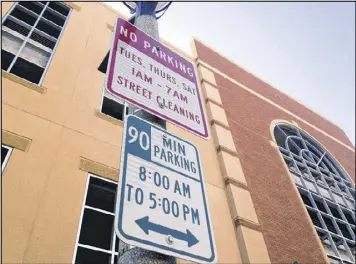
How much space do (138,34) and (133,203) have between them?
206 centimetres

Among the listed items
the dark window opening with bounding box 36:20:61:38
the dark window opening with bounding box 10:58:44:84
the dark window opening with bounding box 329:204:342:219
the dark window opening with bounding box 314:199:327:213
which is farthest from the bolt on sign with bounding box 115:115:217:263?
the dark window opening with bounding box 329:204:342:219

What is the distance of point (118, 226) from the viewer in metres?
1.61

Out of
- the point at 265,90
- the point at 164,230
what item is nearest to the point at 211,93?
the point at 265,90

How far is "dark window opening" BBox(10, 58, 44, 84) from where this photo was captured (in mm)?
7254

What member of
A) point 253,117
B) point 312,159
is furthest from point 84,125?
point 312,159

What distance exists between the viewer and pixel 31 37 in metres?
7.92

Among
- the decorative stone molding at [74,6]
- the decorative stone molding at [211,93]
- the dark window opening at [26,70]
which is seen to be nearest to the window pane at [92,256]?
the dark window opening at [26,70]

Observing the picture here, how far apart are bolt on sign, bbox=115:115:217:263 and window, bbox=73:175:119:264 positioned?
3.24 metres

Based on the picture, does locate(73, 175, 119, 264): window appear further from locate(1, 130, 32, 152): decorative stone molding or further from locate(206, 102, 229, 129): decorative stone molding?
locate(206, 102, 229, 129): decorative stone molding

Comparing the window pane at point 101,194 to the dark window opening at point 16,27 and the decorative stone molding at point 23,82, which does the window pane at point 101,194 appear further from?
the dark window opening at point 16,27

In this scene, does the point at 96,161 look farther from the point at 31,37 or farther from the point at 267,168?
the point at 267,168

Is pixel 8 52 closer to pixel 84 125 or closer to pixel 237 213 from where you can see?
pixel 84 125

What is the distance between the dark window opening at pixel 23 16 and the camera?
27.0ft

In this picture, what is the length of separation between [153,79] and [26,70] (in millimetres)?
5722
